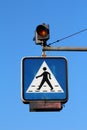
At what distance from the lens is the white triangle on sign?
9617 mm

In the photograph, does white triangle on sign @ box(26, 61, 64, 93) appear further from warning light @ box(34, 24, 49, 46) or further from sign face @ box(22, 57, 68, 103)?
warning light @ box(34, 24, 49, 46)

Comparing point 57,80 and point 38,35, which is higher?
point 38,35

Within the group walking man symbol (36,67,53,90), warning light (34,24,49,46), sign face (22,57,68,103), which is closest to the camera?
sign face (22,57,68,103)

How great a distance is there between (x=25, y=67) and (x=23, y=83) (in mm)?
288

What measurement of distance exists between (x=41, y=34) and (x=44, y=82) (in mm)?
1356

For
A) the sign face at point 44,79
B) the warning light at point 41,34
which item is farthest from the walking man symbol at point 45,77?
the warning light at point 41,34

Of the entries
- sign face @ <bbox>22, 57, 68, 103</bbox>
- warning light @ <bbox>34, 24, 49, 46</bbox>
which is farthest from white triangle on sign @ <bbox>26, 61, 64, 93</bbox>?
warning light @ <bbox>34, 24, 49, 46</bbox>

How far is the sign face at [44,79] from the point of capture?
375 inches

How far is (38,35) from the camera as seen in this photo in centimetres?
1070

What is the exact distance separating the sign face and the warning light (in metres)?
0.82

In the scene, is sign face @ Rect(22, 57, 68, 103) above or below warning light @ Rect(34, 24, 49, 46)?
below

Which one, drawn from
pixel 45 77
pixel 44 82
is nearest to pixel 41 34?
pixel 45 77

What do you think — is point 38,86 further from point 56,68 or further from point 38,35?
point 38,35

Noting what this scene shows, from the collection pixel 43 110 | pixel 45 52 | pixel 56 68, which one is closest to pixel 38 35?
pixel 45 52
